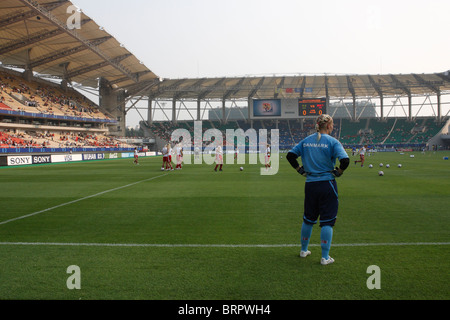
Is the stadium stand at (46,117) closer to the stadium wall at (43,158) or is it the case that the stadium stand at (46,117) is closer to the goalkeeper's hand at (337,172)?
the stadium wall at (43,158)

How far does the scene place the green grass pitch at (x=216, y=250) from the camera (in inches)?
150

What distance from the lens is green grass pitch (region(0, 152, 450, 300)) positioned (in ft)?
12.5

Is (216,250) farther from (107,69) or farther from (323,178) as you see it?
(107,69)

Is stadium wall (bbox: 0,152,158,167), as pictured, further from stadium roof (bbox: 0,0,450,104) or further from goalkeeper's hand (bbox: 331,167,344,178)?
goalkeeper's hand (bbox: 331,167,344,178)

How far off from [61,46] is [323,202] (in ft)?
163

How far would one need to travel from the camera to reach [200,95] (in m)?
76.1

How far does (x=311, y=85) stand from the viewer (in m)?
70.8

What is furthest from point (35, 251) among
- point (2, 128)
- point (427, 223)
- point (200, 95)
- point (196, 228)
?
point (200, 95)

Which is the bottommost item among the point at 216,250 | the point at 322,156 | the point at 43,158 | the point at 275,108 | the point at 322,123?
the point at 216,250

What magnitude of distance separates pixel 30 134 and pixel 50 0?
21831 millimetres

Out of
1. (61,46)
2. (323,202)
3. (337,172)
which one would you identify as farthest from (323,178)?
(61,46)

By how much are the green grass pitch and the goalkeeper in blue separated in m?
0.54

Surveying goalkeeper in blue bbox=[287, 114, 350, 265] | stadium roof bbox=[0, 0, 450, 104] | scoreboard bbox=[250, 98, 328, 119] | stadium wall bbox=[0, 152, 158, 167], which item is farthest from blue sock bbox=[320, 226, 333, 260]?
scoreboard bbox=[250, 98, 328, 119]
